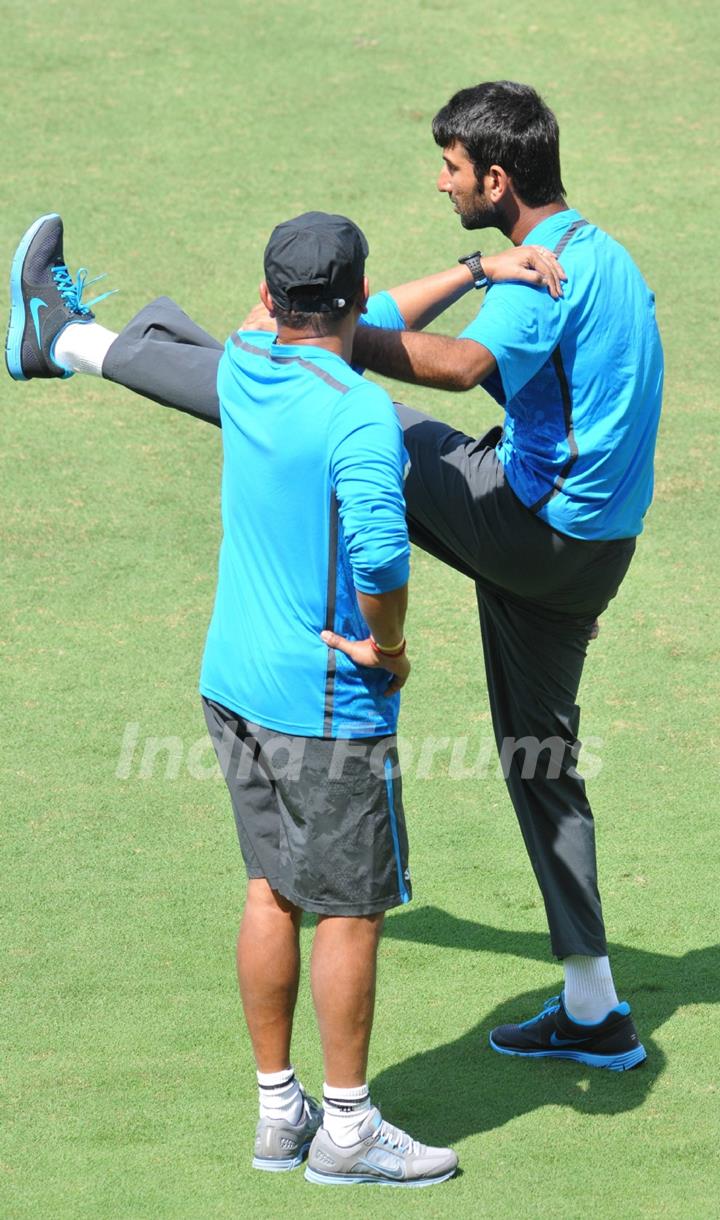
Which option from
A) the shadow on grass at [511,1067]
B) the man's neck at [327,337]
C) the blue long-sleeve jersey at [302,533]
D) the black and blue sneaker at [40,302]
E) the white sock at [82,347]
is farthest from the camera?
the black and blue sneaker at [40,302]

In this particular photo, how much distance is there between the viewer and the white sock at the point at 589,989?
3717mm

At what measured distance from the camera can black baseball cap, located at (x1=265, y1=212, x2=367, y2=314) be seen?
9.70ft

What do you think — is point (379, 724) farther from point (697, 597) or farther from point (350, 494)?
point (697, 597)

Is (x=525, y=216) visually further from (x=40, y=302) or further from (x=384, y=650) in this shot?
(x=40, y=302)

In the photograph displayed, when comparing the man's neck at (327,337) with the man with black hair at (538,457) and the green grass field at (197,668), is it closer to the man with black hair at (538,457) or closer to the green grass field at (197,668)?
the man with black hair at (538,457)

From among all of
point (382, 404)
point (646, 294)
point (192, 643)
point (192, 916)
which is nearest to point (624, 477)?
point (646, 294)

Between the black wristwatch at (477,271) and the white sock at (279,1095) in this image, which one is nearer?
the white sock at (279,1095)

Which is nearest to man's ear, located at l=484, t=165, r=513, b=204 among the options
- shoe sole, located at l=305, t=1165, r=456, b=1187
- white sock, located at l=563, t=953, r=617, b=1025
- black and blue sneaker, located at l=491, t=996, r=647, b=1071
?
white sock, located at l=563, t=953, r=617, b=1025

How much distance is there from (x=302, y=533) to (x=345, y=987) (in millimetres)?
884

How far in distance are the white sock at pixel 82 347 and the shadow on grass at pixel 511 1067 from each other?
165 cm

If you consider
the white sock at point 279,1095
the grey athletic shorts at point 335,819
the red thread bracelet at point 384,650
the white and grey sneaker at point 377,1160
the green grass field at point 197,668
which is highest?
the red thread bracelet at point 384,650

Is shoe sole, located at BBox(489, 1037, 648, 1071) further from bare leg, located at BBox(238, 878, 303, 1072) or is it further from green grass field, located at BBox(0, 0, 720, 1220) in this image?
bare leg, located at BBox(238, 878, 303, 1072)

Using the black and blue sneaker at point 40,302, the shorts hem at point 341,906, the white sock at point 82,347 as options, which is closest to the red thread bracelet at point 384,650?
the shorts hem at point 341,906

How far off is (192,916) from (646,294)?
75.6 inches
